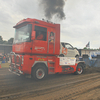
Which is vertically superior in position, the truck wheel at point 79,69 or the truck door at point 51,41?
the truck door at point 51,41

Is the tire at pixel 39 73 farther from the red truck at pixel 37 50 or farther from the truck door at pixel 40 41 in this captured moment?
the truck door at pixel 40 41

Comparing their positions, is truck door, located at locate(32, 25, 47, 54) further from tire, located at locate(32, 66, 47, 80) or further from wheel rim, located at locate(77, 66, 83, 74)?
wheel rim, located at locate(77, 66, 83, 74)

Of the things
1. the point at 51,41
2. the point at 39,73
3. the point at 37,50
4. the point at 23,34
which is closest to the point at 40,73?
the point at 39,73

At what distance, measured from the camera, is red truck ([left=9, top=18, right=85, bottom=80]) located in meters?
5.37

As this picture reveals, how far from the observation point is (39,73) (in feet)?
18.9

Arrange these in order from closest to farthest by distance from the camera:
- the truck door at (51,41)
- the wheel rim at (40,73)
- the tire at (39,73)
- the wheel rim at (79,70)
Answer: the tire at (39,73)
the wheel rim at (40,73)
the truck door at (51,41)
the wheel rim at (79,70)

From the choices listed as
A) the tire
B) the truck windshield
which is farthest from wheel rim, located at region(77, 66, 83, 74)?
the truck windshield

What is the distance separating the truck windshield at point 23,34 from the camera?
5547 millimetres

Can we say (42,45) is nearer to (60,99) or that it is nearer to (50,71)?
(50,71)

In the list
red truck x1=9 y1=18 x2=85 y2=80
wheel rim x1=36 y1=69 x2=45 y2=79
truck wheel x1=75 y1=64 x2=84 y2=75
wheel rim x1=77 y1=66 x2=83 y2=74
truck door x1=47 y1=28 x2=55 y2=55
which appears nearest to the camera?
red truck x1=9 y1=18 x2=85 y2=80

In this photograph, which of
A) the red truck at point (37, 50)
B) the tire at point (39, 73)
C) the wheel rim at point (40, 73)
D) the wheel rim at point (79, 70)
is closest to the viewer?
the red truck at point (37, 50)

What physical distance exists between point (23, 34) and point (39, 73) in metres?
2.43

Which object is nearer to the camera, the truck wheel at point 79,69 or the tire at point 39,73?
the tire at point 39,73

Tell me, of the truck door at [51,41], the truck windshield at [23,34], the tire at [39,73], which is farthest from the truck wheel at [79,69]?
the truck windshield at [23,34]
